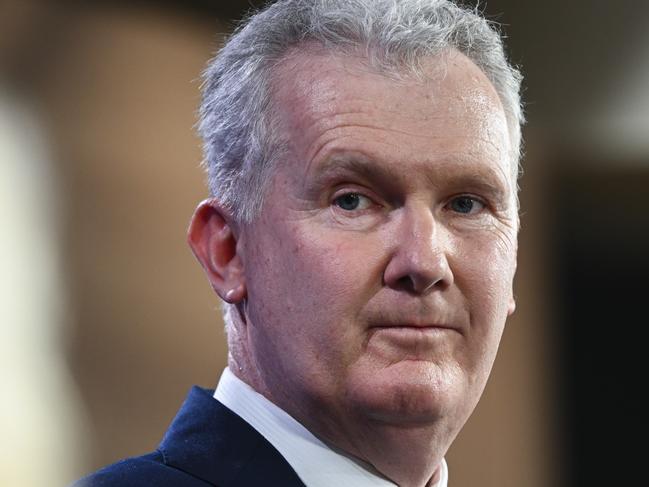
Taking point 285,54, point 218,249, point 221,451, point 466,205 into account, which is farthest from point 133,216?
point 466,205

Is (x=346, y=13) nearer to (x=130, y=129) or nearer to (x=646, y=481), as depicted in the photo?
(x=130, y=129)

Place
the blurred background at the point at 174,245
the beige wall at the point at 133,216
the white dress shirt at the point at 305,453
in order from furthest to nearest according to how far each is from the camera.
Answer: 1. the beige wall at the point at 133,216
2. the white dress shirt at the point at 305,453
3. the blurred background at the point at 174,245

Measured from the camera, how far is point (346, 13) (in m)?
2.17

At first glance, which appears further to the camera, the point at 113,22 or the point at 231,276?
the point at 113,22

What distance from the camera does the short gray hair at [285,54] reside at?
2123mm

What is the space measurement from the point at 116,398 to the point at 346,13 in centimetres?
116

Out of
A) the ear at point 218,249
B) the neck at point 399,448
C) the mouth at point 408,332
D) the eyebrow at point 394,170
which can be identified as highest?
the eyebrow at point 394,170

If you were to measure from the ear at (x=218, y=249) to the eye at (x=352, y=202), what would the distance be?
0.24 m

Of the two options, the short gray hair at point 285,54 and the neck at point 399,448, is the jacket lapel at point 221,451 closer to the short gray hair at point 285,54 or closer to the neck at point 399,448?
the neck at point 399,448

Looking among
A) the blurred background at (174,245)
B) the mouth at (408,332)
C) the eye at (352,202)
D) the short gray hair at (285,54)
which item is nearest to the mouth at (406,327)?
the mouth at (408,332)

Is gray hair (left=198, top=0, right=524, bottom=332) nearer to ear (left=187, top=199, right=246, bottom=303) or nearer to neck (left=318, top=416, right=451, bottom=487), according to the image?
ear (left=187, top=199, right=246, bottom=303)

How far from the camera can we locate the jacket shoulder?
1.99 meters

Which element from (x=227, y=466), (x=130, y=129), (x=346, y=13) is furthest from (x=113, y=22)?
(x=227, y=466)

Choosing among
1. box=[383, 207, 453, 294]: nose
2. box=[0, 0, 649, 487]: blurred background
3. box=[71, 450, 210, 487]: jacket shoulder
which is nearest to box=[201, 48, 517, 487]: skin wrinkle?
box=[383, 207, 453, 294]: nose
